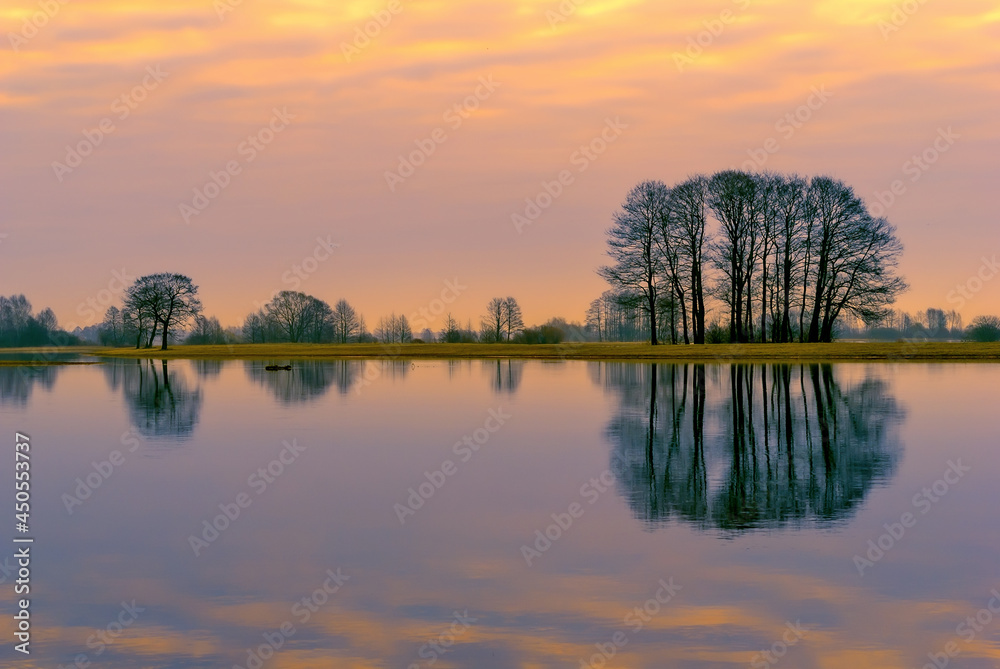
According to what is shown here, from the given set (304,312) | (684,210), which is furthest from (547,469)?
(304,312)

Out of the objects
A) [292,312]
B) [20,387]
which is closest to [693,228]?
[20,387]

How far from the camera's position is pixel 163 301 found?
119m

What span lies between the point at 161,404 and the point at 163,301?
9086 centimetres

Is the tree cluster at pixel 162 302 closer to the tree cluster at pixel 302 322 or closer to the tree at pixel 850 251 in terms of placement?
the tree cluster at pixel 302 322

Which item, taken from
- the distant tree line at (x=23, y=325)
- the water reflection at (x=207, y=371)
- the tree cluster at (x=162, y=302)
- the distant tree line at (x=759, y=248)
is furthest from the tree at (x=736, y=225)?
the distant tree line at (x=23, y=325)

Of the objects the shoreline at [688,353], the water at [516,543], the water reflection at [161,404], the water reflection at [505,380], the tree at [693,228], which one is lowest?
the water at [516,543]

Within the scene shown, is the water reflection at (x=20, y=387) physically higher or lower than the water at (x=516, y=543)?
higher

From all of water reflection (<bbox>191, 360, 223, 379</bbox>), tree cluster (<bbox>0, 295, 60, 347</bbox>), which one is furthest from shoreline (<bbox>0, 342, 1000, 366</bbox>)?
tree cluster (<bbox>0, 295, 60, 347</bbox>)

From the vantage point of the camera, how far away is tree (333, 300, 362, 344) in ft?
533

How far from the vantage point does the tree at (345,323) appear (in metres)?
162

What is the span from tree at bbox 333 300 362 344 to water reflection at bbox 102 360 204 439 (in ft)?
364

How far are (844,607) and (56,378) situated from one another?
52.3 meters

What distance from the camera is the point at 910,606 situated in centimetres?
898

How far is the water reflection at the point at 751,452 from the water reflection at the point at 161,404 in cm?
1123
